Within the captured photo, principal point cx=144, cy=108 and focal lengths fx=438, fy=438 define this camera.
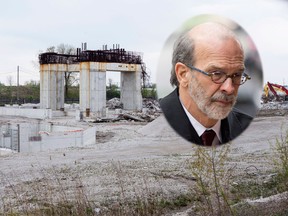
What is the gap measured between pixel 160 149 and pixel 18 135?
834 cm

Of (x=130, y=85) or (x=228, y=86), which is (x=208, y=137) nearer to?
(x=228, y=86)

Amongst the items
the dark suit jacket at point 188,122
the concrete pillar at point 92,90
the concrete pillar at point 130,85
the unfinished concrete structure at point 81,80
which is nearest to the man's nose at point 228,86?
the dark suit jacket at point 188,122

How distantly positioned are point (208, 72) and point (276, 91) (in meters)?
0.54

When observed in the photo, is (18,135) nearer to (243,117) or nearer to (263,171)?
(263,171)

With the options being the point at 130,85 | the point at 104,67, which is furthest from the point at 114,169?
the point at 130,85

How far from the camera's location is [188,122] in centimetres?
158

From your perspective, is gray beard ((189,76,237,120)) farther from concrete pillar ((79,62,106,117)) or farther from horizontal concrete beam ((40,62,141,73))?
concrete pillar ((79,62,106,117))

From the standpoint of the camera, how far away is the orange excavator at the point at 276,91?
1650mm

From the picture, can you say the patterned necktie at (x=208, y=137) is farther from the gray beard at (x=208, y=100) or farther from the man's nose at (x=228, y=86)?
the man's nose at (x=228, y=86)

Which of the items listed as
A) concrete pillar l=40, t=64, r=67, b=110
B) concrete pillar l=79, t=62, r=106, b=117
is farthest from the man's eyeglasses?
concrete pillar l=40, t=64, r=67, b=110

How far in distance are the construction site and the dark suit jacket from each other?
6 cm

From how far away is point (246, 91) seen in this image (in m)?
1.47

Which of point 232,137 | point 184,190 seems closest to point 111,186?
point 184,190

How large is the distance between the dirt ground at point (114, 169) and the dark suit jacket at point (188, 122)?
6034 millimetres
